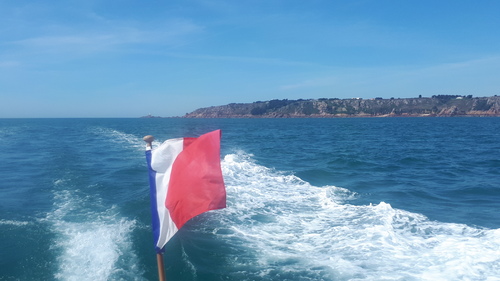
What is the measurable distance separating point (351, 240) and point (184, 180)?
7319 millimetres

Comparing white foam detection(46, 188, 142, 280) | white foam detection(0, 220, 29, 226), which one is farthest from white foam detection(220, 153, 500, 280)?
white foam detection(0, 220, 29, 226)

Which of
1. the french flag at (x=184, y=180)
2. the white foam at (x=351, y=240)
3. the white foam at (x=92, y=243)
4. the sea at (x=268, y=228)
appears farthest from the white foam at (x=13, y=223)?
the french flag at (x=184, y=180)

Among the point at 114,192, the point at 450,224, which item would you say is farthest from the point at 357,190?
the point at 114,192

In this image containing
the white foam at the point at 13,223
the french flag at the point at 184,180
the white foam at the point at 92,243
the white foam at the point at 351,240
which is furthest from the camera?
the white foam at the point at 13,223

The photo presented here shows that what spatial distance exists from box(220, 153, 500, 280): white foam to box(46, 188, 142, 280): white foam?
319 cm

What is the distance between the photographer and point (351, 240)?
36.9ft

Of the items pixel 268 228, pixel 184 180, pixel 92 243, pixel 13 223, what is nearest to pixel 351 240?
pixel 268 228

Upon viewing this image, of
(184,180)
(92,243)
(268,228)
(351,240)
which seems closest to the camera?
(184,180)

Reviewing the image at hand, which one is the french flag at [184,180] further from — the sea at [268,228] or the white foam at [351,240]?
the white foam at [351,240]

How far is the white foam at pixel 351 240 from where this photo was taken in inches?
360

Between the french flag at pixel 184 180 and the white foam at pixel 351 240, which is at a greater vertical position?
the french flag at pixel 184 180

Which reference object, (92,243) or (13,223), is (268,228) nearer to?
(92,243)

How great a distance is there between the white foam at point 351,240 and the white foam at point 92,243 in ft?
10.5

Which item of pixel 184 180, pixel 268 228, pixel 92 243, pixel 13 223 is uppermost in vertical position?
pixel 184 180
